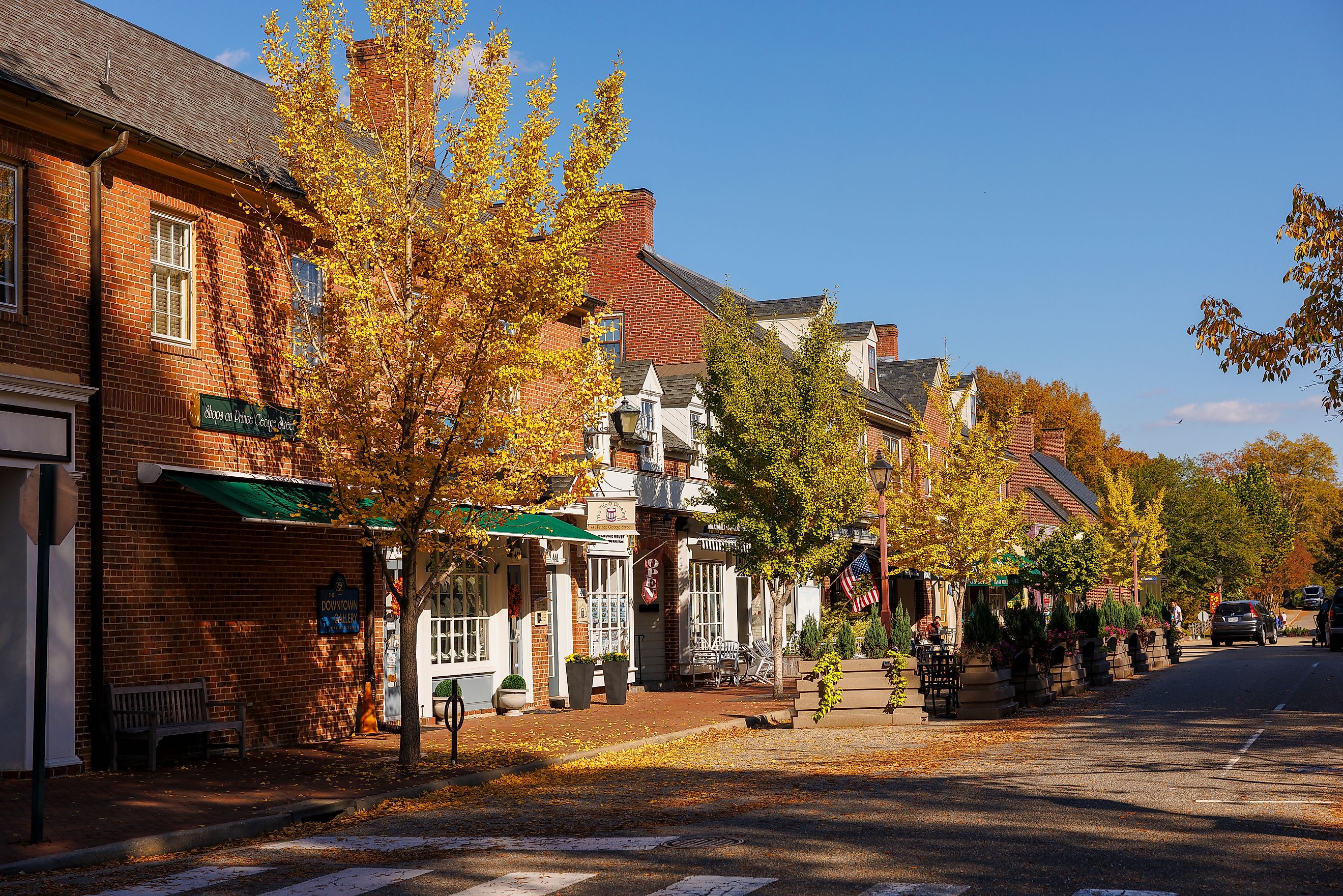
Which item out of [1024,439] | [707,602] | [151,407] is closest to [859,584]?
[707,602]

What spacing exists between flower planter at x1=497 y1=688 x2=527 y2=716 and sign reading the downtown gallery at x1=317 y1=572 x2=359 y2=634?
11.3 ft

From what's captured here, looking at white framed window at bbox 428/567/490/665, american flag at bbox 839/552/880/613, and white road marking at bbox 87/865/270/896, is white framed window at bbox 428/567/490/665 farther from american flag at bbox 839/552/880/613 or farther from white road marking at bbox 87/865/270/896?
white road marking at bbox 87/865/270/896

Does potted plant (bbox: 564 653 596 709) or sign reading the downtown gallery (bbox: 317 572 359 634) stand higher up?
sign reading the downtown gallery (bbox: 317 572 359 634)

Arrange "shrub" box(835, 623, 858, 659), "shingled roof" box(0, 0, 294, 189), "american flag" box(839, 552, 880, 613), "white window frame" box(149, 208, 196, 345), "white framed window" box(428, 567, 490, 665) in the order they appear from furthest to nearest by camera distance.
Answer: "american flag" box(839, 552, 880, 613), "white framed window" box(428, 567, 490, 665), "shrub" box(835, 623, 858, 659), "white window frame" box(149, 208, 196, 345), "shingled roof" box(0, 0, 294, 189)

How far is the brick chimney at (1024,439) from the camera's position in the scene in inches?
2667

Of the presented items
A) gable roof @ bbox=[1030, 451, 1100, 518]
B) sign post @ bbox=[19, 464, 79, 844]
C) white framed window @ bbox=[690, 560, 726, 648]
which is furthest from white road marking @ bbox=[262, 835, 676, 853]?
gable roof @ bbox=[1030, 451, 1100, 518]

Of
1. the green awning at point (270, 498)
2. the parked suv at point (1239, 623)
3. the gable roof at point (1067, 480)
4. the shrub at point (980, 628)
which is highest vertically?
the gable roof at point (1067, 480)

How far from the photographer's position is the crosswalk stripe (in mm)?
7098

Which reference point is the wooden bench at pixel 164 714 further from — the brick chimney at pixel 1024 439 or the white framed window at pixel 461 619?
the brick chimney at pixel 1024 439

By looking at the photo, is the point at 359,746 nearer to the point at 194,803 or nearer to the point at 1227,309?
the point at 194,803

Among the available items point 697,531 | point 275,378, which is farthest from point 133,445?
point 697,531

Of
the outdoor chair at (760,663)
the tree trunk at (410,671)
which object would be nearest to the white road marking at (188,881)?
the tree trunk at (410,671)

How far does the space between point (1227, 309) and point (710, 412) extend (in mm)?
12636

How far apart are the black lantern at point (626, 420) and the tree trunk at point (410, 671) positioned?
11.0m
